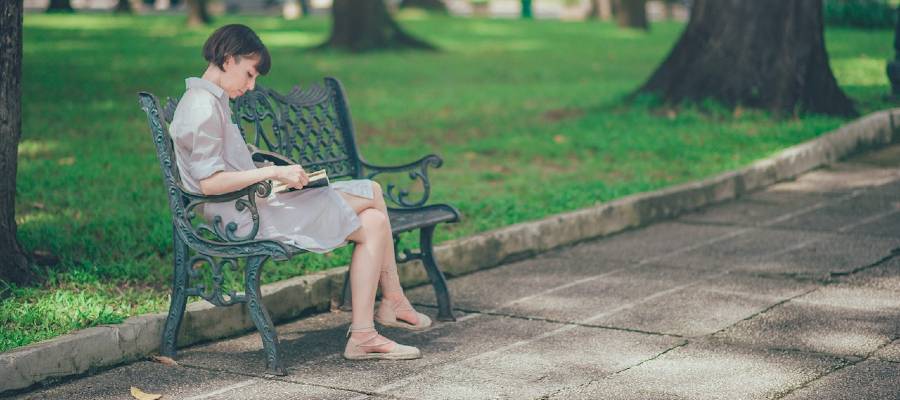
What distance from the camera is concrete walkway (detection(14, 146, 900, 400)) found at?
5.02 metres

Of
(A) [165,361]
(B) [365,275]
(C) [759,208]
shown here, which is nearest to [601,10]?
(C) [759,208]

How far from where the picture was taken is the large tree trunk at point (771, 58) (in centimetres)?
1261

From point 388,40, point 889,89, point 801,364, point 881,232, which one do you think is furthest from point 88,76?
point 801,364

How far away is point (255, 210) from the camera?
17.5ft

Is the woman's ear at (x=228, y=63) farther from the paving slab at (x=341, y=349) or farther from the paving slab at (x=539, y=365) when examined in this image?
the paving slab at (x=539, y=365)

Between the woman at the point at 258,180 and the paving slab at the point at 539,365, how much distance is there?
13.4 inches

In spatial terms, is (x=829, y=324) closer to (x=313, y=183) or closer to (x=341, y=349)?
(x=341, y=349)

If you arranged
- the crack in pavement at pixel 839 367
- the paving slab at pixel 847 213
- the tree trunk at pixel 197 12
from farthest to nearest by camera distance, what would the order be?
1. the tree trunk at pixel 197 12
2. the paving slab at pixel 847 213
3. the crack in pavement at pixel 839 367

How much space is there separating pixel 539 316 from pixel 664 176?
3.86 m

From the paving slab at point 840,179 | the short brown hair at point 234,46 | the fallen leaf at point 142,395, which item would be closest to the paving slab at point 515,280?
the short brown hair at point 234,46

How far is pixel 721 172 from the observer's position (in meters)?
9.88

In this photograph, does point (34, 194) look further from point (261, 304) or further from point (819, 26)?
point (819, 26)

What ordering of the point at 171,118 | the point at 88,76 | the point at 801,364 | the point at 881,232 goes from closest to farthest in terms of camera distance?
the point at 801,364, the point at 171,118, the point at 881,232, the point at 88,76

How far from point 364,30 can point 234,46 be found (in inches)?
792
